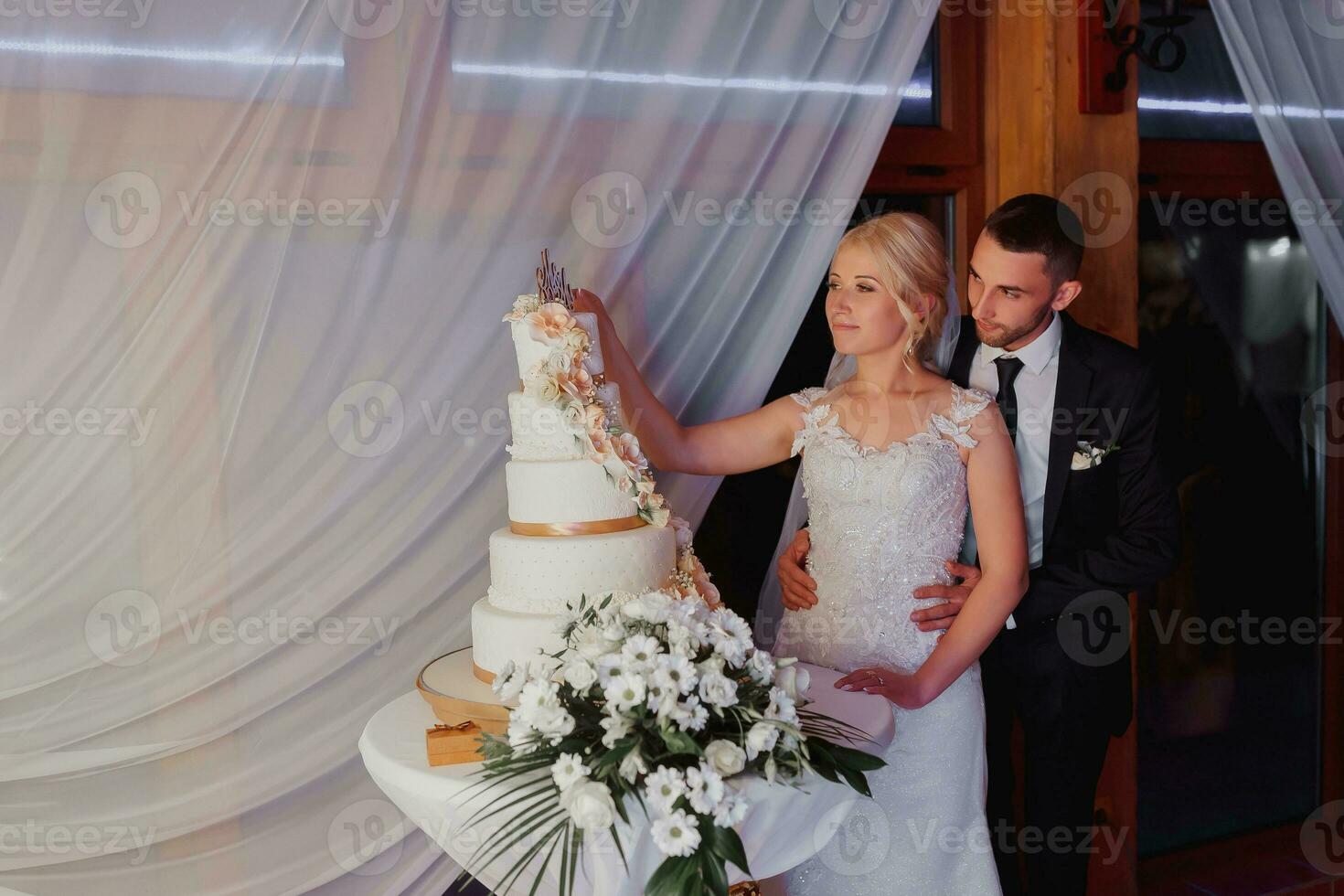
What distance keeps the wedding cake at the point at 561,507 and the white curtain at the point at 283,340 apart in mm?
297

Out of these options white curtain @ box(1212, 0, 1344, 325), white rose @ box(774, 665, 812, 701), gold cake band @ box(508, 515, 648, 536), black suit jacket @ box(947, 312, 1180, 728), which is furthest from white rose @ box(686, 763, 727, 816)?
white curtain @ box(1212, 0, 1344, 325)

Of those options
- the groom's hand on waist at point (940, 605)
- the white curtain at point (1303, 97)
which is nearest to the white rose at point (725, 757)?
the groom's hand on waist at point (940, 605)

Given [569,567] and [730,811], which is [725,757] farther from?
[569,567]

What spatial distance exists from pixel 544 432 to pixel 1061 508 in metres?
1.32

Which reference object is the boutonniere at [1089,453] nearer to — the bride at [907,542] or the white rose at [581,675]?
the bride at [907,542]

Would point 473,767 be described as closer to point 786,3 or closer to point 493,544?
point 493,544

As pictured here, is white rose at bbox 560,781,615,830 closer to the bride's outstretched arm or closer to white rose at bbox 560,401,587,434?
white rose at bbox 560,401,587,434

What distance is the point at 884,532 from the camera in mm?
2387

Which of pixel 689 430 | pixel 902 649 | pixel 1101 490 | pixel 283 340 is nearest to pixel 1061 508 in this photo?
pixel 1101 490

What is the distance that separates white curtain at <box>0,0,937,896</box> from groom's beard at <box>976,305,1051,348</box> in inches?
22.6

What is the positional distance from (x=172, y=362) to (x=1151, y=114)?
9.21ft

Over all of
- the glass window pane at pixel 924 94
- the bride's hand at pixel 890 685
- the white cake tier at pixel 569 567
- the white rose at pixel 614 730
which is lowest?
the white rose at pixel 614 730

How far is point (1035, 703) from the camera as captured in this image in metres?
2.71

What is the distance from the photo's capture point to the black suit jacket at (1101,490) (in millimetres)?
2584
